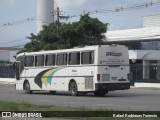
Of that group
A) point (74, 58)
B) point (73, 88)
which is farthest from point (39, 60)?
point (73, 88)

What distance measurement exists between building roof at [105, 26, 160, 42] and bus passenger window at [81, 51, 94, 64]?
32502 mm

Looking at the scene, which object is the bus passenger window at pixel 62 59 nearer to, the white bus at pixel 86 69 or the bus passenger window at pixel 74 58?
the white bus at pixel 86 69

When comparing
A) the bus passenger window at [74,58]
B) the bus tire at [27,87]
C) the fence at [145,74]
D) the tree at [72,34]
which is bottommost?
the bus tire at [27,87]

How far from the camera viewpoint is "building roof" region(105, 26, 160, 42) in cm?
6216

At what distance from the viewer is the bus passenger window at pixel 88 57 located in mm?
28875

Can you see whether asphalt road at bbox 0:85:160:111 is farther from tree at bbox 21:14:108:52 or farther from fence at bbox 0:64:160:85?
tree at bbox 21:14:108:52

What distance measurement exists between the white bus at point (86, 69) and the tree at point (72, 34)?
17.9 m

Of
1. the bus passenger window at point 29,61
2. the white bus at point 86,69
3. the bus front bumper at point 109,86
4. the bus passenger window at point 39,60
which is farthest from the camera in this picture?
the bus passenger window at point 29,61

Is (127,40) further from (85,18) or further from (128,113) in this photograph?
(128,113)

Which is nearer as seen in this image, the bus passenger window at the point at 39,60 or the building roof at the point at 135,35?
the bus passenger window at the point at 39,60

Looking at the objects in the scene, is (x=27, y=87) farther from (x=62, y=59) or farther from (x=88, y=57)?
(x=88, y=57)

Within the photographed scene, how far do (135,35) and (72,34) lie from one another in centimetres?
1546

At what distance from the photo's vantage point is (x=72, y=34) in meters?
52.4

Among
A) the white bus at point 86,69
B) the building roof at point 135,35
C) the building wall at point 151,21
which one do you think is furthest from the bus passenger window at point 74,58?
the building wall at point 151,21
